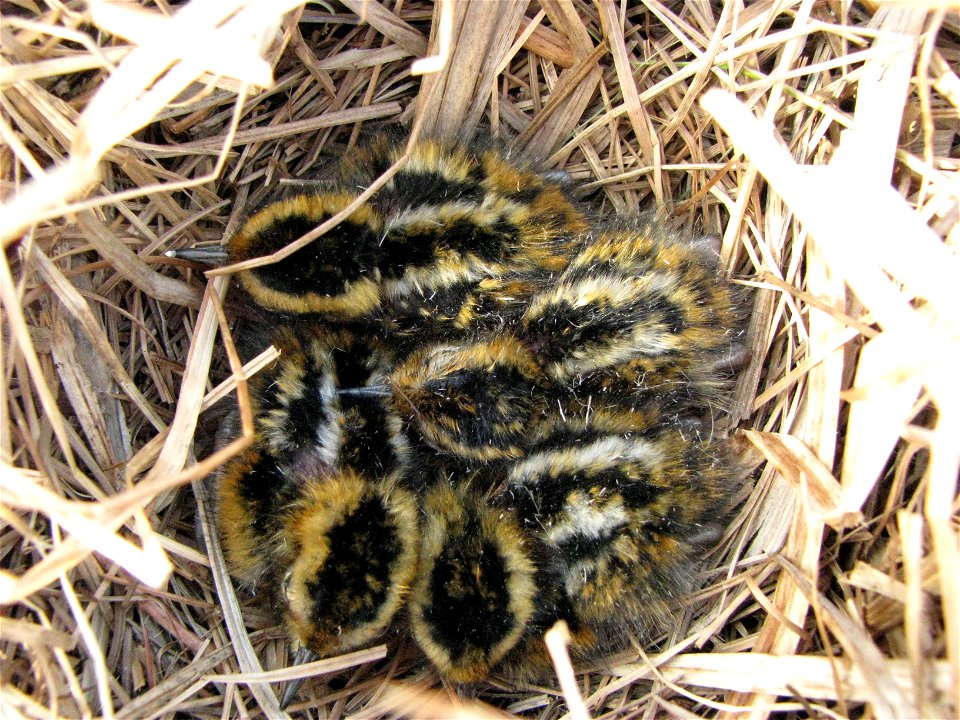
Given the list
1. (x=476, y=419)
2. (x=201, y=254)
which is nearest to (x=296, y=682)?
(x=476, y=419)

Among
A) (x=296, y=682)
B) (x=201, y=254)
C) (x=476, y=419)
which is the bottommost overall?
(x=296, y=682)

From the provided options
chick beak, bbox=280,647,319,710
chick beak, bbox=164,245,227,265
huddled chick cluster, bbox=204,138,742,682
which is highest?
chick beak, bbox=164,245,227,265

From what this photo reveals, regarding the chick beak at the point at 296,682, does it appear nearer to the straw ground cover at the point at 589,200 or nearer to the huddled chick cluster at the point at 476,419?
the straw ground cover at the point at 589,200

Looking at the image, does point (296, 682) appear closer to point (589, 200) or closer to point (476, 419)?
point (476, 419)

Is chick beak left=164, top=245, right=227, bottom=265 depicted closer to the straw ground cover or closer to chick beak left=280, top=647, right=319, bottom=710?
the straw ground cover

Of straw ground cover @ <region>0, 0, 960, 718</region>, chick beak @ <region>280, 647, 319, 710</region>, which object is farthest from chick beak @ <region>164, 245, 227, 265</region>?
chick beak @ <region>280, 647, 319, 710</region>

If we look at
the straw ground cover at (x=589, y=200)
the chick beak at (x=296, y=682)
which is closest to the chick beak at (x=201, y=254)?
the straw ground cover at (x=589, y=200)
